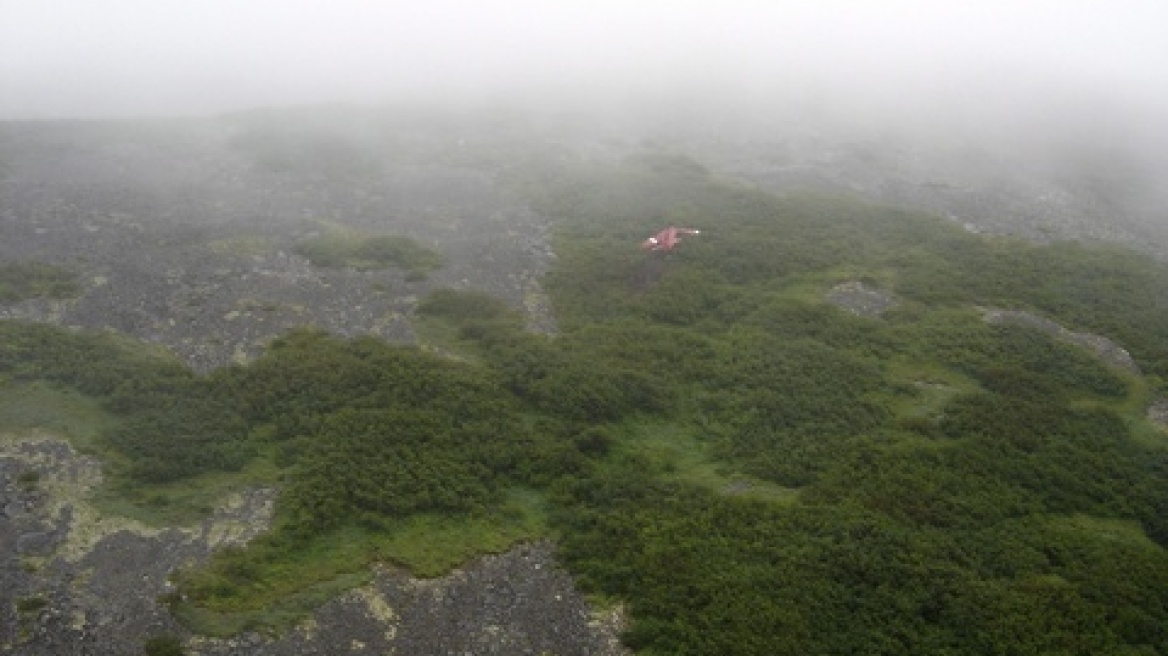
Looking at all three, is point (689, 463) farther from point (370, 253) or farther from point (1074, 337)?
point (370, 253)

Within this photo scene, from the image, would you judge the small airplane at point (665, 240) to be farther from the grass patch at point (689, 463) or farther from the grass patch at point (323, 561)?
the grass patch at point (323, 561)

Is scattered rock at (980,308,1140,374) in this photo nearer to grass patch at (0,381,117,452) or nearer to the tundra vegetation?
the tundra vegetation

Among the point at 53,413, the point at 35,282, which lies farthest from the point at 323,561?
the point at 35,282

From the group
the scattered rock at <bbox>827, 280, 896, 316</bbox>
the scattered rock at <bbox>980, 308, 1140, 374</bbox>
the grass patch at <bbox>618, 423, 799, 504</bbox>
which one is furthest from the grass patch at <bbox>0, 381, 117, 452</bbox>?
the scattered rock at <bbox>980, 308, 1140, 374</bbox>

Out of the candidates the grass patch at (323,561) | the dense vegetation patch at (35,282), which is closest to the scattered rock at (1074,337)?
the grass patch at (323,561)

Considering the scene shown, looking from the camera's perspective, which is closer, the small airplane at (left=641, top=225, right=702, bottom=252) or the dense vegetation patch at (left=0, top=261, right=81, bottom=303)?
the dense vegetation patch at (left=0, top=261, right=81, bottom=303)

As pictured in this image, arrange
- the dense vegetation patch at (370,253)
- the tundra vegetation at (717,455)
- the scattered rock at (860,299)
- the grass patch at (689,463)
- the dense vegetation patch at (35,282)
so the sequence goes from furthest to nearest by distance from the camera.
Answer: the dense vegetation patch at (370,253)
the scattered rock at (860,299)
the dense vegetation patch at (35,282)
the grass patch at (689,463)
the tundra vegetation at (717,455)

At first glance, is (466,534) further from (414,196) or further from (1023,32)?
(1023,32)
